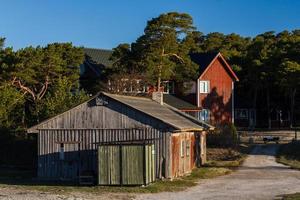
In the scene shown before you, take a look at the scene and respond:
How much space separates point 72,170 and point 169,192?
8.18 m

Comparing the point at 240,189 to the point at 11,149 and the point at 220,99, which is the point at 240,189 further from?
the point at 220,99

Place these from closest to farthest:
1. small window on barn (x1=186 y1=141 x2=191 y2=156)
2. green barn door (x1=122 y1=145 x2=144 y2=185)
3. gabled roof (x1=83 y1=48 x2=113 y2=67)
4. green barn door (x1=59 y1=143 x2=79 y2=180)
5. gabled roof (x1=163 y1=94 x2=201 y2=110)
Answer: green barn door (x1=122 y1=145 x2=144 y2=185)
green barn door (x1=59 y1=143 x2=79 y2=180)
small window on barn (x1=186 y1=141 x2=191 y2=156)
gabled roof (x1=163 y1=94 x2=201 y2=110)
gabled roof (x1=83 y1=48 x2=113 y2=67)

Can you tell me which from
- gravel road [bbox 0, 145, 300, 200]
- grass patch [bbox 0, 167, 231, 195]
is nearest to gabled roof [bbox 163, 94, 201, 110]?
gravel road [bbox 0, 145, 300, 200]

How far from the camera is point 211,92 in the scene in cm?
7181

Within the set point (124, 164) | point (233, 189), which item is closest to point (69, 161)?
point (124, 164)

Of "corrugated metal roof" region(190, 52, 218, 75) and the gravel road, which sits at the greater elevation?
"corrugated metal roof" region(190, 52, 218, 75)

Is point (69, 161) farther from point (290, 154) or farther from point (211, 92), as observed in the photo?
point (211, 92)

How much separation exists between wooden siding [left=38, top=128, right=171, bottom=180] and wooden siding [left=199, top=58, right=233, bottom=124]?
115 feet

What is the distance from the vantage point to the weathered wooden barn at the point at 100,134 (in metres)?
35.0

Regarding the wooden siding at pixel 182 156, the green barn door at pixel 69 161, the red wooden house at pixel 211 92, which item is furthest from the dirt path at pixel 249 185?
the red wooden house at pixel 211 92

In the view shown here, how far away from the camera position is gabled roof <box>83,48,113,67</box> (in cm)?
7081

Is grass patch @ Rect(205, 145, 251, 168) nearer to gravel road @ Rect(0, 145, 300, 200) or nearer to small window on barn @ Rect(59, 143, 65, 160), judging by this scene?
gravel road @ Rect(0, 145, 300, 200)

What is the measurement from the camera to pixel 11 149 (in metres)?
Result: 45.5

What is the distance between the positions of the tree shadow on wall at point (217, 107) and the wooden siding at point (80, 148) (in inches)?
1405
